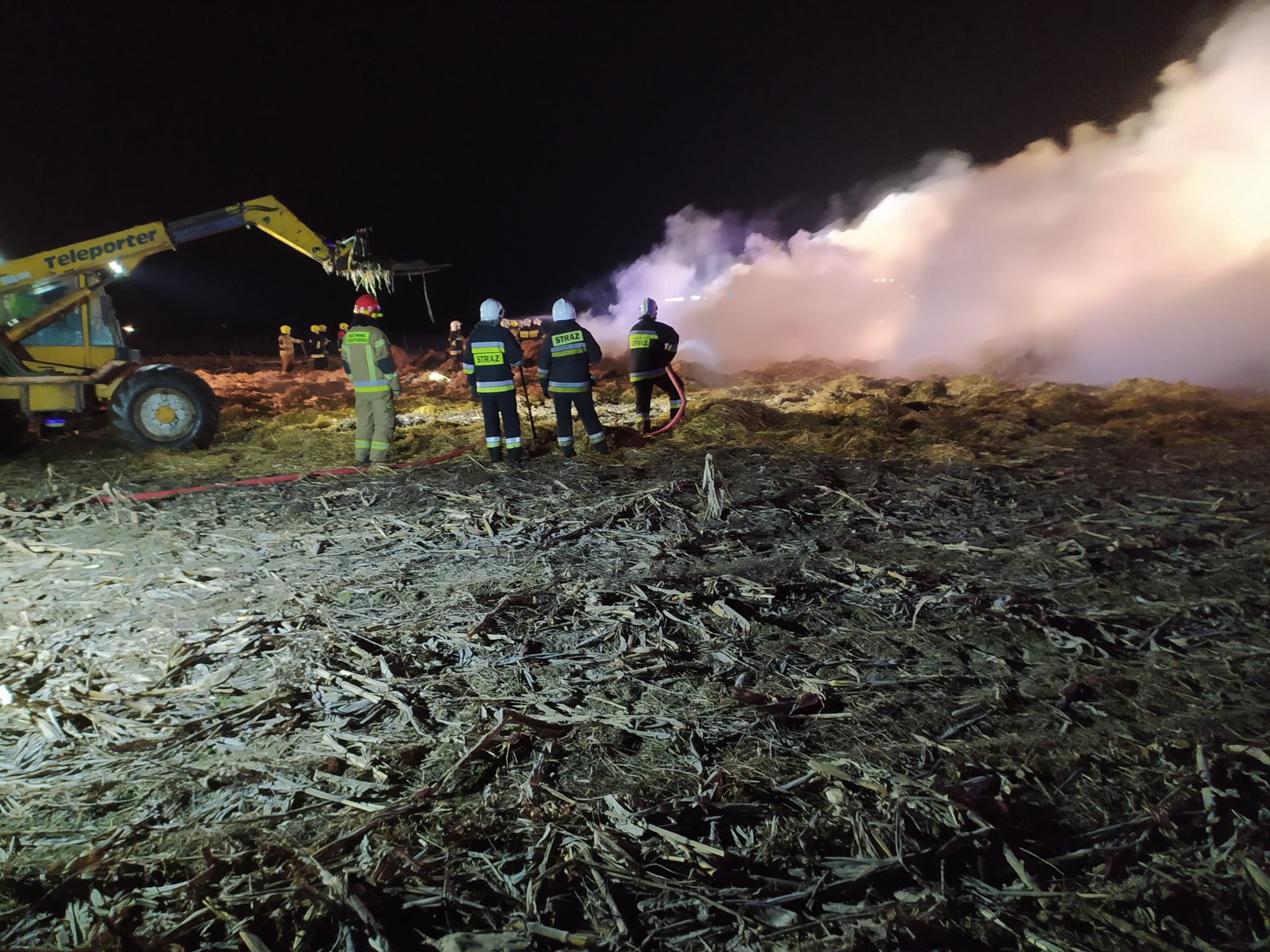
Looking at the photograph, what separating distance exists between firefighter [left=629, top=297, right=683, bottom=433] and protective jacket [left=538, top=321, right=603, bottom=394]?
1086mm

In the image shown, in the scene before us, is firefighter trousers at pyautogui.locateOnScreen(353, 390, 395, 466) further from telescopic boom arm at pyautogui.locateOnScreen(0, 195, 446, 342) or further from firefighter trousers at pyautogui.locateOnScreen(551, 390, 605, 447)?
telescopic boom arm at pyautogui.locateOnScreen(0, 195, 446, 342)

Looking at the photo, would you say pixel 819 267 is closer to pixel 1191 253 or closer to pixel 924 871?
pixel 1191 253

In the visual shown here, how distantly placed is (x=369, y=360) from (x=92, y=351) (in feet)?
17.5

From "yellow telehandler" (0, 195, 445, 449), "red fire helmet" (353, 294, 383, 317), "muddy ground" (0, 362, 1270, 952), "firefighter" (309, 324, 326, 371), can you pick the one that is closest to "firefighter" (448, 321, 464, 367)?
"firefighter" (309, 324, 326, 371)

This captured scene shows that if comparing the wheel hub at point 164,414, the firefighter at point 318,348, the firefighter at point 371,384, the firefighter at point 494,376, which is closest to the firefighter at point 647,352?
the firefighter at point 494,376

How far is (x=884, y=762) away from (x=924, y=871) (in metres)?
0.46

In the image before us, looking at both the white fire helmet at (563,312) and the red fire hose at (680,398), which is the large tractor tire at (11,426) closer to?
the white fire helmet at (563,312)

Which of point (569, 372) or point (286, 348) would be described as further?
point (286, 348)

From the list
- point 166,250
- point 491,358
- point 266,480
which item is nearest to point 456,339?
point 166,250

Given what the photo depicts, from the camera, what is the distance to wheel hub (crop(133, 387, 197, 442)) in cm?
902

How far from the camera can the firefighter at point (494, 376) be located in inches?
302

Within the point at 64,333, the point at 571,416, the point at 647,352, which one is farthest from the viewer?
the point at 64,333

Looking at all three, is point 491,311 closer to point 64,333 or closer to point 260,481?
point 260,481

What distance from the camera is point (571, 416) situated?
8.09 metres
